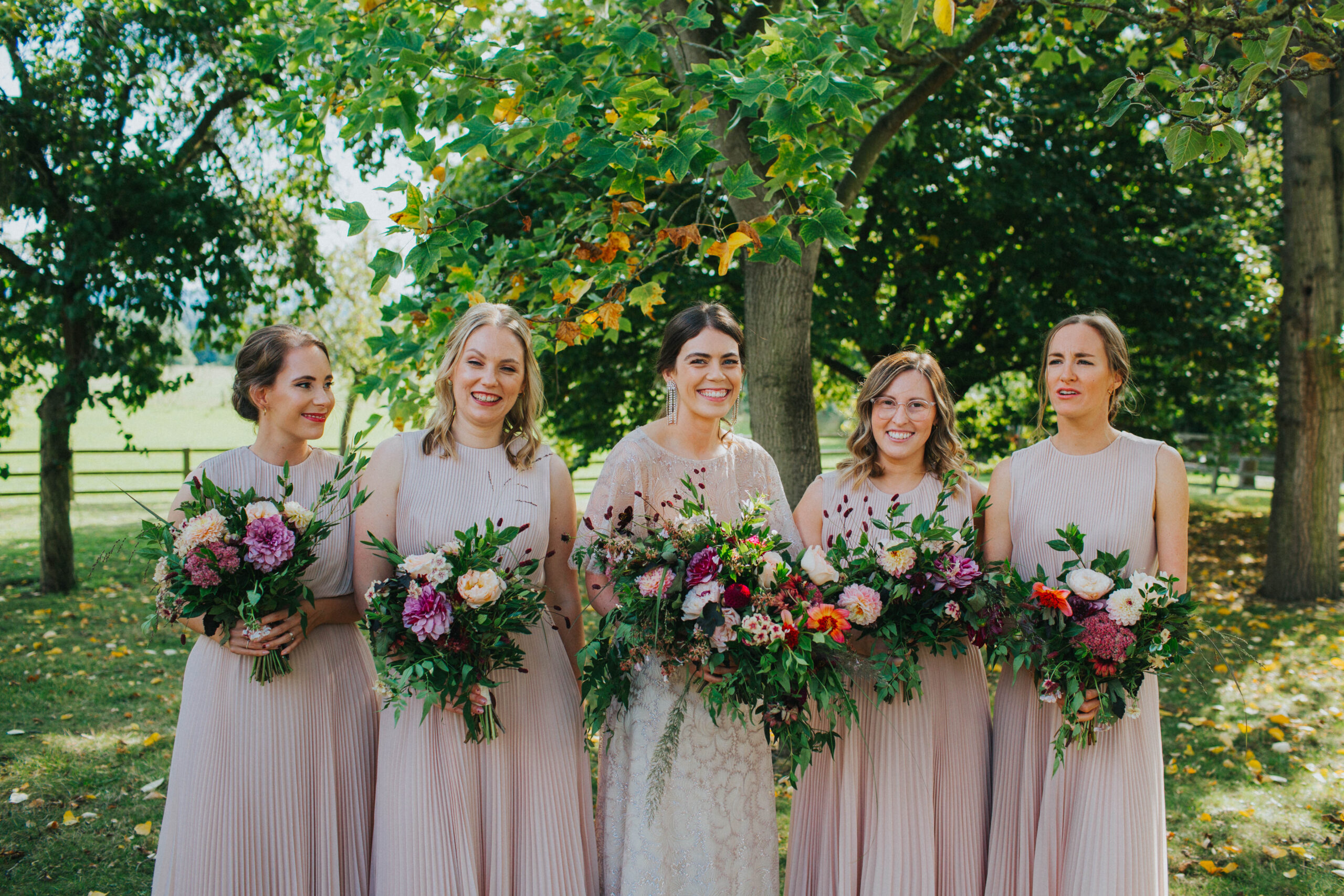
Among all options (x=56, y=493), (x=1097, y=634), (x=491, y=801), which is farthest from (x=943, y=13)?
(x=56, y=493)

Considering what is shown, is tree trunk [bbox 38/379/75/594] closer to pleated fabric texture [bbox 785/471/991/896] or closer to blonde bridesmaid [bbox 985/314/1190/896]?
pleated fabric texture [bbox 785/471/991/896]

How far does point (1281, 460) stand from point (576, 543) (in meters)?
9.31

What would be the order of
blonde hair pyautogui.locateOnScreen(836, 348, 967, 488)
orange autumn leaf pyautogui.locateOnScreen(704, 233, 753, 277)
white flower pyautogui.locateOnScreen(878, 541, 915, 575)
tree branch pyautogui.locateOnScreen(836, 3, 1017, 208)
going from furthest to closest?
tree branch pyautogui.locateOnScreen(836, 3, 1017, 208) → orange autumn leaf pyautogui.locateOnScreen(704, 233, 753, 277) → blonde hair pyautogui.locateOnScreen(836, 348, 967, 488) → white flower pyautogui.locateOnScreen(878, 541, 915, 575)

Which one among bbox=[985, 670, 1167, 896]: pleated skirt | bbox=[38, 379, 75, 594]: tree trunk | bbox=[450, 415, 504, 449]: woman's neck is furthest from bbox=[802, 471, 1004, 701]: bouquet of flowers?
bbox=[38, 379, 75, 594]: tree trunk

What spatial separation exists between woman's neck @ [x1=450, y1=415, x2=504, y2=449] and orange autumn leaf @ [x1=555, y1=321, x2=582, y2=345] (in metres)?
1.10

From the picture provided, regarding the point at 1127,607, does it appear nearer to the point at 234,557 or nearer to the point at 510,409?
the point at 510,409

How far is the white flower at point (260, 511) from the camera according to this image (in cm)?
295

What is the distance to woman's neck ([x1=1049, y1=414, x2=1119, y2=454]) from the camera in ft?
11.6

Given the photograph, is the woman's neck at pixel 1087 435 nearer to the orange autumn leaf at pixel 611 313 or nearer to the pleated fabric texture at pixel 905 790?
the pleated fabric texture at pixel 905 790

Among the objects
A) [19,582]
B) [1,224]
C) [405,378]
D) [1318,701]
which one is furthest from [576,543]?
[19,582]

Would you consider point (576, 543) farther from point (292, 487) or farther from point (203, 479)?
point (203, 479)

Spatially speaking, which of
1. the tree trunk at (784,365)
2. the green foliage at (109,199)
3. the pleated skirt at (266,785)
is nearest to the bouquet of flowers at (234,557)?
the pleated skirt at (266,785)

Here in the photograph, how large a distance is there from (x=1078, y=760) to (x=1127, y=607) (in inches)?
27.3

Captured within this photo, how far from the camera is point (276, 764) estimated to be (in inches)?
124
